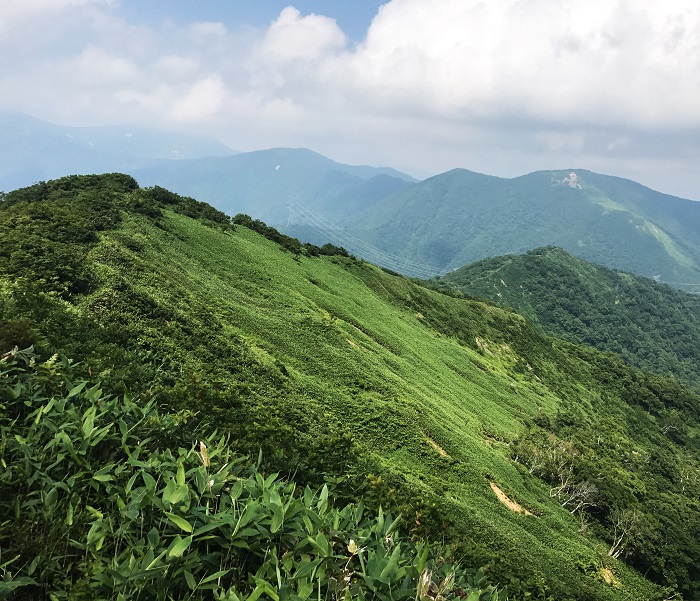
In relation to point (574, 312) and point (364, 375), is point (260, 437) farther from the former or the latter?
point (574, 312)

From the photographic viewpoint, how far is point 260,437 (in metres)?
9.16

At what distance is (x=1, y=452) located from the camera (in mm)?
3957

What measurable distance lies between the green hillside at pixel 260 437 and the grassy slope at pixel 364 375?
6.9 inches

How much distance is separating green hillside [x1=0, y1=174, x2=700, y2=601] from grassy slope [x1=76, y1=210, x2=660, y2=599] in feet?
0.57

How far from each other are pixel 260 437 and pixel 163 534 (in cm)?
585

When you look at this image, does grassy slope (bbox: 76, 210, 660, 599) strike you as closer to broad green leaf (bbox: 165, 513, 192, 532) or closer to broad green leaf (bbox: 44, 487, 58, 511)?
broad green leaf (bbox: 44, 487, 58, 511)

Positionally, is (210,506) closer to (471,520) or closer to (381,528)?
(381,528)

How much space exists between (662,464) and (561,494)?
4129cm

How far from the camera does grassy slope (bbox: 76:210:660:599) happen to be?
56.3ft

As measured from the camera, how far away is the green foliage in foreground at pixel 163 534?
3084 millimetres

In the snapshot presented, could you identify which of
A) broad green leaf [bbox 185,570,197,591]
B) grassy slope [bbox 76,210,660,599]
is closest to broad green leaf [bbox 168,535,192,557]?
broad green leaf [bbox 185,570,197,591]

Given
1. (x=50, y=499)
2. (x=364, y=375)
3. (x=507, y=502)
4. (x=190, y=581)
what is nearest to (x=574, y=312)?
(x=507, y=502)

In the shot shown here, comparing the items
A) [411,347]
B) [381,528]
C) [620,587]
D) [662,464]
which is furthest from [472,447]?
[662,464]

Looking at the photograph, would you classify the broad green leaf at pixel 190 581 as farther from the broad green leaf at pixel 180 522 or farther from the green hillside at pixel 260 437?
the broad green leaf at pixel 180 522
